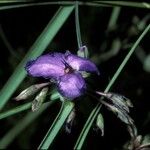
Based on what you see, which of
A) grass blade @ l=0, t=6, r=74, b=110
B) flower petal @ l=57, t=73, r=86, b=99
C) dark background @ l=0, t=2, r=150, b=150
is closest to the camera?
flower petal @ l=57, t=73, r=86, b=99

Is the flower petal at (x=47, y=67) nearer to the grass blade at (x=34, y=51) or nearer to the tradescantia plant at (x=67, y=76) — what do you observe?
the tradescantia plant at (x=67, y=76)

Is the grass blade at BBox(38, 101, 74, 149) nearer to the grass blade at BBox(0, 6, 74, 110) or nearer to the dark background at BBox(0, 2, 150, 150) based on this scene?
the grass blade at BBox(0, 6, 74, 110)

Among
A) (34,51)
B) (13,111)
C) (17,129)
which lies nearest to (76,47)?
(17,129)

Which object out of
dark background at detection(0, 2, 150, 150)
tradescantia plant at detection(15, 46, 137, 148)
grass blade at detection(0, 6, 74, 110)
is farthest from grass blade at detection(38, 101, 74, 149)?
dark background at detection(0, 2, 150, 150)

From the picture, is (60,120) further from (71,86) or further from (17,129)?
(17,129)

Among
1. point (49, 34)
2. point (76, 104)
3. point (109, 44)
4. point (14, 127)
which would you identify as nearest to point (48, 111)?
point (14, 127)

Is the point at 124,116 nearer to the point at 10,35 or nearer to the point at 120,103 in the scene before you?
the point at 120,103
